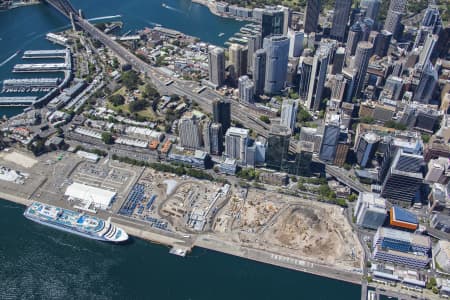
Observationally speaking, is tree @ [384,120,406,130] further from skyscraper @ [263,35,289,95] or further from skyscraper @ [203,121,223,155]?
skyscraper @ [203,121,223,155]

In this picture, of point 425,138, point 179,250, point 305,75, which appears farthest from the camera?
point 305,75

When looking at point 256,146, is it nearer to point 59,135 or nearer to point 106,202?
point 106,202

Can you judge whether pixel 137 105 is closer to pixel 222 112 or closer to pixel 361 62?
pixel 222 112

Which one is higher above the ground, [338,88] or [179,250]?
[338,88]

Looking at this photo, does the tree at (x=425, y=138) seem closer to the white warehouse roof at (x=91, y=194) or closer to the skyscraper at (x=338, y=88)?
the skyscraper at (x=338, y=88)

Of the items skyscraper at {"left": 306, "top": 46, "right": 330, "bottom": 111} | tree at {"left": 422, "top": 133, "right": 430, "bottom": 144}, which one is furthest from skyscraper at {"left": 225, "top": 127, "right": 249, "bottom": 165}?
tree at {"left": 422, "top": 133, "right": 430, "bottom": 144}

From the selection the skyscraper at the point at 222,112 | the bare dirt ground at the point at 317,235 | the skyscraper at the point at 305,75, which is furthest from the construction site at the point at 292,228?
the skyscraper at the point at 305,75

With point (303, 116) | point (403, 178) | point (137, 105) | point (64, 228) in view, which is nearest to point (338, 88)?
point (303, 116)
